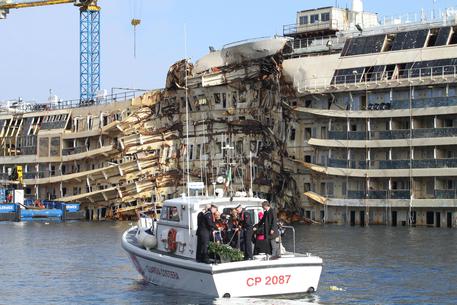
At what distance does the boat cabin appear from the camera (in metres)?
41.2

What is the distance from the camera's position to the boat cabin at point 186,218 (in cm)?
4119

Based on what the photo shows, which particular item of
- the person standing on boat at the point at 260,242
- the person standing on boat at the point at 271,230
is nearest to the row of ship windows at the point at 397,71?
the person standing on boat at the point at 271,230

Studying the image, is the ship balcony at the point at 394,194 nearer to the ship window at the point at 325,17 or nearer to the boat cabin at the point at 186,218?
the ship window at the point at 325,17

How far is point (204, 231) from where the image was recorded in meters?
39.3

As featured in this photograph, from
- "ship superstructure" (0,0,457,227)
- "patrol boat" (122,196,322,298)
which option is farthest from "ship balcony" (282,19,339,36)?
"patrol boat" (122,196,322,298)

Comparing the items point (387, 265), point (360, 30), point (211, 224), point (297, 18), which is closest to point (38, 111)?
point (297, 18)

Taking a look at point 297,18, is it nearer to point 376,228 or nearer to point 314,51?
point 314,51

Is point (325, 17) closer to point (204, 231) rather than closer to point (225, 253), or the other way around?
point (204, 231)

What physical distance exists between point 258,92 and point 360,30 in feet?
40.7

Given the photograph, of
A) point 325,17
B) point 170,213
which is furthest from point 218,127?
point 170,213

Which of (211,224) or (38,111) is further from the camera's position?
(38,111)

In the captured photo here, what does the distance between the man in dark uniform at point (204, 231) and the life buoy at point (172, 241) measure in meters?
3.30

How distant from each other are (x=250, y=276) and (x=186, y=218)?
5.18m

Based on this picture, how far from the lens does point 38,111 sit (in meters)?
137
